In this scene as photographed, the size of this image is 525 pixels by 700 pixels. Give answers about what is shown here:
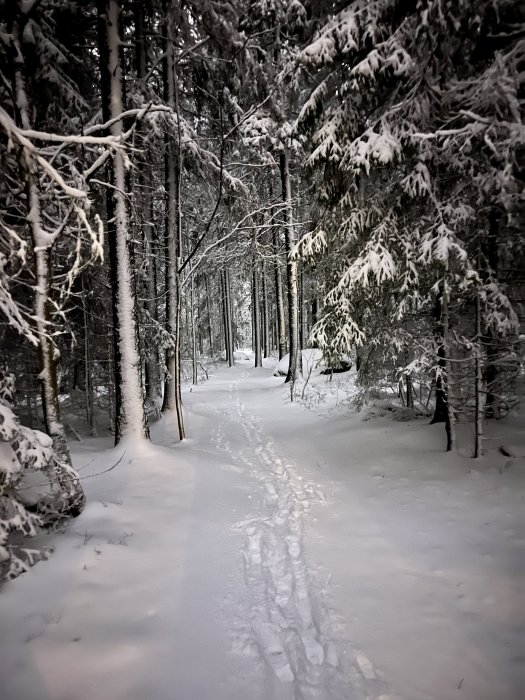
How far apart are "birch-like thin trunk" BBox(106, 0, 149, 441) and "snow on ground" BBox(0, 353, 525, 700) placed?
0.64m

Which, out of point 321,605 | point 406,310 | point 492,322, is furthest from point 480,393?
point 321,605

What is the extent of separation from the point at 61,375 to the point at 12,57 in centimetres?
922

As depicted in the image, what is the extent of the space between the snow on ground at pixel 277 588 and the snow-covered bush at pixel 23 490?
0.24m

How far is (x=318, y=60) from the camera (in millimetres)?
5820

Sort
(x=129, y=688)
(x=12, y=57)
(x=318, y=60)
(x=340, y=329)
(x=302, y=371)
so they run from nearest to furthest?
(x=129, y=688)
(x=12, y=57)
(x=318, y=60)
(x=340, y=329)
(x=302, y=371)

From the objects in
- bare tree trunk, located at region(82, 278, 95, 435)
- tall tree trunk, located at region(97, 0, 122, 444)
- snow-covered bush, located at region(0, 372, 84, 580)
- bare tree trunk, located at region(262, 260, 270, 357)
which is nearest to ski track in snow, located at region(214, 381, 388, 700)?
snow-covered bush, located at region(0, 372, 84, 580)

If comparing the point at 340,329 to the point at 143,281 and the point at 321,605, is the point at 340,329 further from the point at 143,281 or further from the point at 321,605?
the point at 143,281

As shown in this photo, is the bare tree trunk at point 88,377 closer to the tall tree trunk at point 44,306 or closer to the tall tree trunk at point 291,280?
the tall tree trunk at point 44,306

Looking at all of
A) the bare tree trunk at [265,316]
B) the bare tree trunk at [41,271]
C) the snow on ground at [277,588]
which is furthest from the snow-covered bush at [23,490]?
the bare tree trunk at [265,316]

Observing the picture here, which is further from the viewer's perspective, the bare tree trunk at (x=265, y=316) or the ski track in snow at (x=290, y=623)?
the bare tree trunk at (x=265, y=316)

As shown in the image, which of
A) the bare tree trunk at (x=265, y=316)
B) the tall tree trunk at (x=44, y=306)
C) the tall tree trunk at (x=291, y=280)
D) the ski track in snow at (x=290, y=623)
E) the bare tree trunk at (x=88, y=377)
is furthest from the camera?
the bare tree trunk at (x=265, y=316)

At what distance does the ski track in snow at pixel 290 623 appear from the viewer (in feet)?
8.61

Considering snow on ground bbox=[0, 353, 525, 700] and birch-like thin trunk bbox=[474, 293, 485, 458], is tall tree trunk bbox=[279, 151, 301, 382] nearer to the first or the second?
snow on ground bbox=[0, 353, 525, 700]

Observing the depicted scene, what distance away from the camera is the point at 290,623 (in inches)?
127
